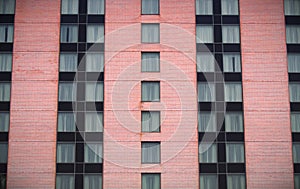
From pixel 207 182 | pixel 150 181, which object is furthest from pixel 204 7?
pixel 150 181

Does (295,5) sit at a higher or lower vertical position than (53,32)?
higher

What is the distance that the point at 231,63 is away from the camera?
134 feet

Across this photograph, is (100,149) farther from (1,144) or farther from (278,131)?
(278,131)

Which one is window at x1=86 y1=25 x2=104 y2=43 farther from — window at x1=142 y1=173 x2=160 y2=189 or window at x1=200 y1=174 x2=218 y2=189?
window at x1=200 y1=174 x2=218 y2=189

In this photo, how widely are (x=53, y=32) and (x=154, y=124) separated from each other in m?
11.5

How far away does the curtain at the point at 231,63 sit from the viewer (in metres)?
40.7

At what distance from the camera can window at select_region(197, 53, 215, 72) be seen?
40469mm

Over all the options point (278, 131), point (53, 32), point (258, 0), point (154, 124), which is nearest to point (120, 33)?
point (53, 32)

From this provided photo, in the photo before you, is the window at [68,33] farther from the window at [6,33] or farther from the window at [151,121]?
the window at [151,121]

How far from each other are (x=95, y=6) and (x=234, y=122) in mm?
15324

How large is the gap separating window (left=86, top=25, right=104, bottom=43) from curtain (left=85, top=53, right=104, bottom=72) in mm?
1204

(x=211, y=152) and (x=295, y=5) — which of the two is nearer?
(x=211, y=152)

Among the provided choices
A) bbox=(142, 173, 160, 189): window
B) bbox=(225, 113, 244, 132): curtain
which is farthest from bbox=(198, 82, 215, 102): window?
bbox=(142, 173, 160, 189): window

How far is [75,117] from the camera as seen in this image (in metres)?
39.6
